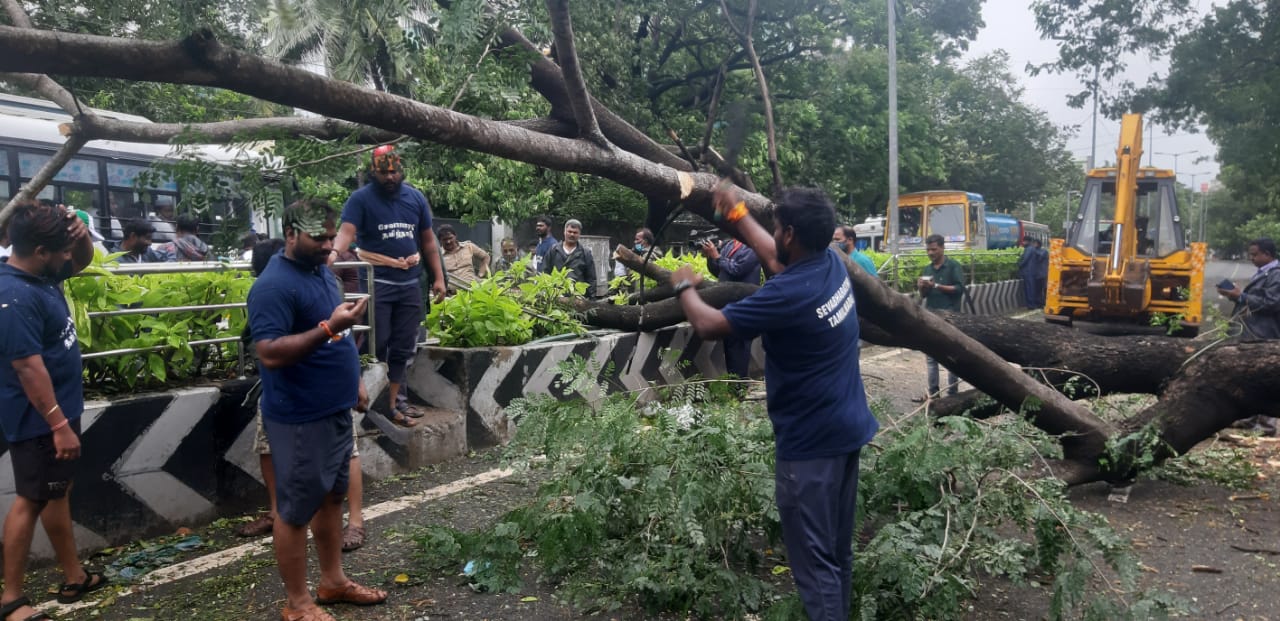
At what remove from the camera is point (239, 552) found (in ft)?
14.1

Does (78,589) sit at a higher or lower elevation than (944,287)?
lower

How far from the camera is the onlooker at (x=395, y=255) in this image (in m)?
5.50

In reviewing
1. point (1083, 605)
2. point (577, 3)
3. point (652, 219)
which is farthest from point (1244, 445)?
point (577, 3)

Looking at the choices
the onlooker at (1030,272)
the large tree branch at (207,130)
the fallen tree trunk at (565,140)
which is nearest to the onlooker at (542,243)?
the fallen tree trunk at (565,140)

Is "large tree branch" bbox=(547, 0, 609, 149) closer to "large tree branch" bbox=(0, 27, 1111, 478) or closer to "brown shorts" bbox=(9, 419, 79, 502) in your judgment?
"large tree branch" bbox=(0, 27, 1111, 478)

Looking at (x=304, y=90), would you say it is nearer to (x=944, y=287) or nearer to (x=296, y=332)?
(x=296, y=332)

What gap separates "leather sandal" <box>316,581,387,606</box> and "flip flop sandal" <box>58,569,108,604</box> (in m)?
0.99

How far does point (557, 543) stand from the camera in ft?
12.4

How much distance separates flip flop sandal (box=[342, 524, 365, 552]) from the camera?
432 cm

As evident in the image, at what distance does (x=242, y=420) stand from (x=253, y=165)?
212 centimetres

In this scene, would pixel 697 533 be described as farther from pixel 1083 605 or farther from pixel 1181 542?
pixel 1181 542

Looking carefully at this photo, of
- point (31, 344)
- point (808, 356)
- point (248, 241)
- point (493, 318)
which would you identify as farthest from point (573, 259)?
point (808, 356)

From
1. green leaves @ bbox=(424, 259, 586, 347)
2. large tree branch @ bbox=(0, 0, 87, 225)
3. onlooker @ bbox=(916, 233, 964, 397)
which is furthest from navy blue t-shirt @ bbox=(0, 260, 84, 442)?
onlooker @ bbox=(916, 233, 964, 397)

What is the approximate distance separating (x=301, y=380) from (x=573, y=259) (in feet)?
20.1
